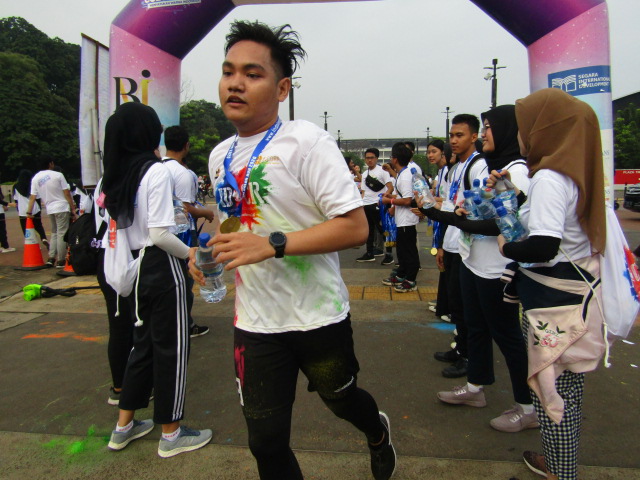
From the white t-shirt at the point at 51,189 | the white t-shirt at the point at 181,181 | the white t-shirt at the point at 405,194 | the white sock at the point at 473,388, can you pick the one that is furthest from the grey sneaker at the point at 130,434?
the white t-shirt at the point at 51,189

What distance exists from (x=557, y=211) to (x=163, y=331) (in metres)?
2.02

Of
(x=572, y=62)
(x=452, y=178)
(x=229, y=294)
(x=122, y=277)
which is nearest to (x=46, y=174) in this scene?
(x=229, y=294)

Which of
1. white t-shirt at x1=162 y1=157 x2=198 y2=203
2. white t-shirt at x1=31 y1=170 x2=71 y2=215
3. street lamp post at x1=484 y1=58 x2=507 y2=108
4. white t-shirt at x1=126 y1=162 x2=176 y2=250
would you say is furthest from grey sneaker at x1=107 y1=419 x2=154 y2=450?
street lamp post at x1=484 y1=58 x2=507 y2=108

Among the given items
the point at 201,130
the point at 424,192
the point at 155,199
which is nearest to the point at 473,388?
the point at 424,192

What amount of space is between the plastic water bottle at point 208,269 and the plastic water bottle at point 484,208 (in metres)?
1.39

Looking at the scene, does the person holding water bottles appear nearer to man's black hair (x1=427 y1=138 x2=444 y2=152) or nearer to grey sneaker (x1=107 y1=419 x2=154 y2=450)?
grey sneaker (x1=107 y1=419 x2=154 y2=450)

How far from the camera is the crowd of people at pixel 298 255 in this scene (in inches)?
62.9

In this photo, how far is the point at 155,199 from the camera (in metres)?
2.29

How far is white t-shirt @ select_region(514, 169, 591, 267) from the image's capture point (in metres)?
1.74

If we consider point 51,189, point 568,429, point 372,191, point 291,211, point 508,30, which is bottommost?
point 568,429

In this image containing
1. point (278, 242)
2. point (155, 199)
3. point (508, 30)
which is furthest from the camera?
point (508, 30)

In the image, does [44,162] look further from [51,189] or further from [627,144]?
[627,144]

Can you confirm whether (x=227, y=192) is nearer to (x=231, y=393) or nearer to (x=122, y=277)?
(x=122, y=277)

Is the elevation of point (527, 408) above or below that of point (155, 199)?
below
